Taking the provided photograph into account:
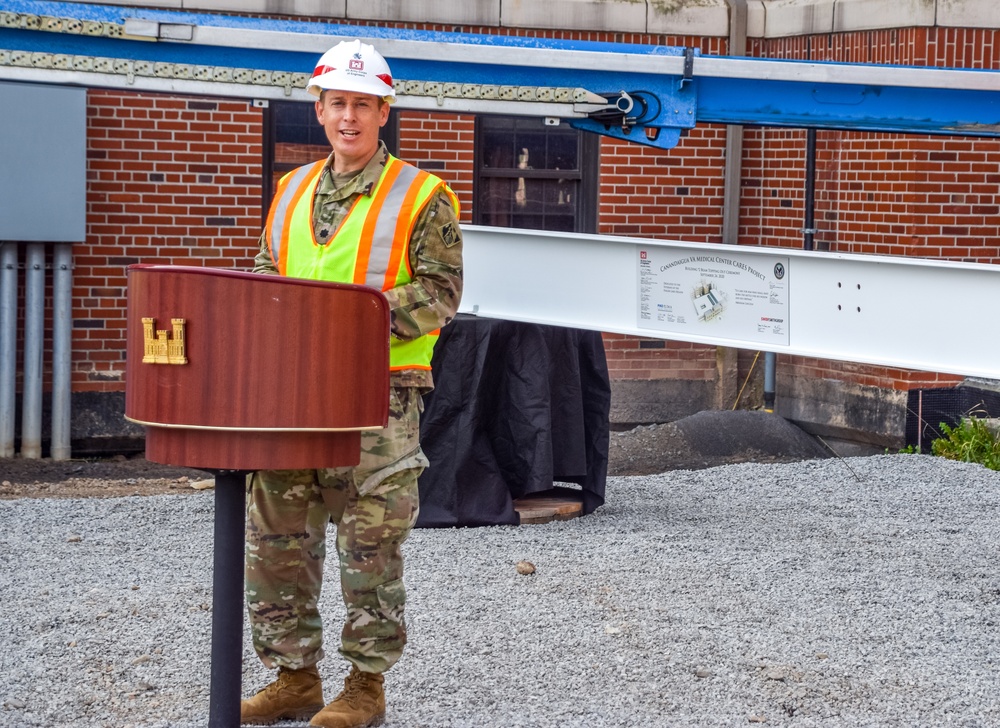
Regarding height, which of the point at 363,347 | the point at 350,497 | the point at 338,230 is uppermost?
the point at 338,230

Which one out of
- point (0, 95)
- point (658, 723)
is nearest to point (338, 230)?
point (658, 723)

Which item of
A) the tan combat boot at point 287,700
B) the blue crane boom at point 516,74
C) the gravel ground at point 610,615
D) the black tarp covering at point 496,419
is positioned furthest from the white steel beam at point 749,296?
the tan combat boot at point 287,700

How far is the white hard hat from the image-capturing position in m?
3.87

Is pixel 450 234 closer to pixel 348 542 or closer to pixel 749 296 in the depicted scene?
pixel 348 542

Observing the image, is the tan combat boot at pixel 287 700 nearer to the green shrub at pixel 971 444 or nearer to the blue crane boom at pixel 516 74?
the blue crane boom at pixel 516 74

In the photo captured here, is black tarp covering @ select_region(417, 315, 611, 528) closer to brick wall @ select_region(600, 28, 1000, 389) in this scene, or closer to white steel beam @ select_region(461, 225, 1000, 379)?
white steel beam @ select_region(461, 225, 1000, 379)

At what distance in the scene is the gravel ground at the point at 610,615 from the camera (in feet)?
14.7

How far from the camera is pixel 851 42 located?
33.5 ft

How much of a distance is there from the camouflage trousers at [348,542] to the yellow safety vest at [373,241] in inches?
10.2

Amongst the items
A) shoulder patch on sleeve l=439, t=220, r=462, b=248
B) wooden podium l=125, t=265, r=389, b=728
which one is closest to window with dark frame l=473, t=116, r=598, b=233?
shoulder patch on sleeve l=439, t=220, r=462, b=248

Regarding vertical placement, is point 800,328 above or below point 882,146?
below

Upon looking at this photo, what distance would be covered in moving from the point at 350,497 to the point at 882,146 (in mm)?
7114

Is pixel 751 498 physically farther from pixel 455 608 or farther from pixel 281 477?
pixel 281 477

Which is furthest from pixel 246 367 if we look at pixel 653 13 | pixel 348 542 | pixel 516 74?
pixel 653 13
